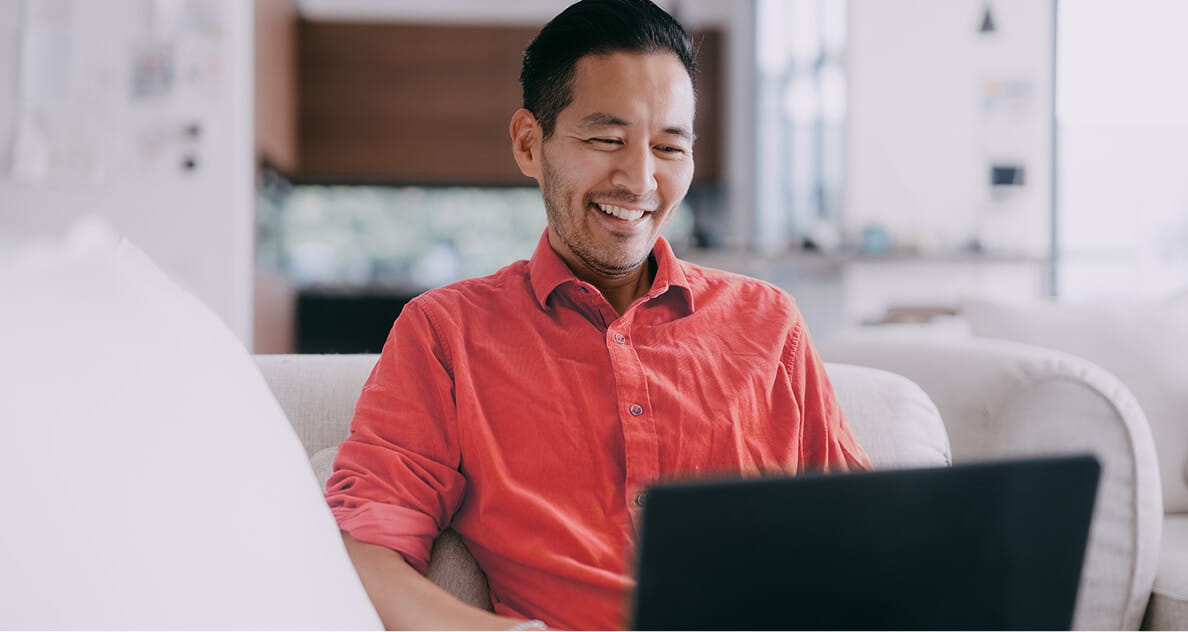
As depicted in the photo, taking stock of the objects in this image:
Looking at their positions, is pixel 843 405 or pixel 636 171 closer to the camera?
pixel 636 171

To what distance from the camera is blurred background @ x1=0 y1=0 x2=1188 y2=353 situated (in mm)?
3846

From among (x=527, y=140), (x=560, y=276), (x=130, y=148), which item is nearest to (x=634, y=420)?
(x=560, y=276)

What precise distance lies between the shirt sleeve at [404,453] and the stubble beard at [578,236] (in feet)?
0.66

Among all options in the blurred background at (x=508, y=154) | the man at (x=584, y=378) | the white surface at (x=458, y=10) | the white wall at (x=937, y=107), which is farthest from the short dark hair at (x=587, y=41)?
the white surface at (x=458, y=10)

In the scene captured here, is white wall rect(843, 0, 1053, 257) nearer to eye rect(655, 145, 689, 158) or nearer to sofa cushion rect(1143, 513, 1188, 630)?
sofa cushion rect(1143, 513, 1188, 630)

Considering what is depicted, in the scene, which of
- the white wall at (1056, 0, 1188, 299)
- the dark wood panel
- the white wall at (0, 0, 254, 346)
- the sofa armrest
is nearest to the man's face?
the sofa armrest

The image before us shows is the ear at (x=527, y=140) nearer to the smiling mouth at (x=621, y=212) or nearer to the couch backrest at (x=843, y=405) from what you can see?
the smiling mouth at (x=621, y=212)

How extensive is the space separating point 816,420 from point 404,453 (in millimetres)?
468

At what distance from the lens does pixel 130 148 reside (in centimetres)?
385

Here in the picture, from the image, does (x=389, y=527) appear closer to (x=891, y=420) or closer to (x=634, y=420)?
(x=634, y=420)

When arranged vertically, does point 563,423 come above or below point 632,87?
below

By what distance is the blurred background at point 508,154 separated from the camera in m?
3.85

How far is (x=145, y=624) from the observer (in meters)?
0.53

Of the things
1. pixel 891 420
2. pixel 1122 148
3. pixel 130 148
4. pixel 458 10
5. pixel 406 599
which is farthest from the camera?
pixel 458 10
